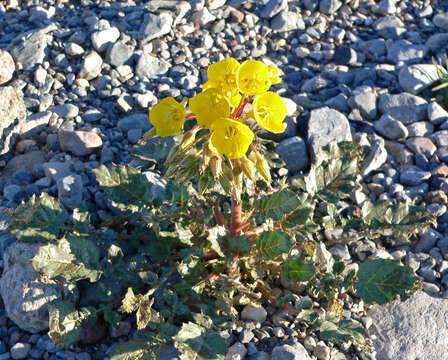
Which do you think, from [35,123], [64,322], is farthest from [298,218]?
[35,123]

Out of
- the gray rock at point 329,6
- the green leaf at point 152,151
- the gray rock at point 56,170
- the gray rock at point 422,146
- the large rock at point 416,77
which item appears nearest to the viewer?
the green leaf at point 152,151

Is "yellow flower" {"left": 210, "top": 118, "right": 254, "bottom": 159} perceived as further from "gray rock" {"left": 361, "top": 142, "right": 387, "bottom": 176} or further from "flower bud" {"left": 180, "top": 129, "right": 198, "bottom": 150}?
"gray rock" {"left": 361, "top": 142, "right": 387, "bottom": 176}

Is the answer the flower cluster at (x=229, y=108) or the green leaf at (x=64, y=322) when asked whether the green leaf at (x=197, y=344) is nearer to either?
the green leaf at (x=64, y=322)

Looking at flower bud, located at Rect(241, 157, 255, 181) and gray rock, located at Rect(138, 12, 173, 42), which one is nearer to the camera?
flower bud, located at Rect(241, 157, 255, 181)

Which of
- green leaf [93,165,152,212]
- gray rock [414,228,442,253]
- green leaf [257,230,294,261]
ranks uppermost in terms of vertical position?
green leaf [93,165,152,212]

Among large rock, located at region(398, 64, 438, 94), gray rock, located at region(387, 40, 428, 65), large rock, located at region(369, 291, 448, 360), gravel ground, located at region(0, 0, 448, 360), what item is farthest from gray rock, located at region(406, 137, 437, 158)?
large rock, located at region(369, 291, 448, 360)

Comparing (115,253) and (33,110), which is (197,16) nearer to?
(33,110)

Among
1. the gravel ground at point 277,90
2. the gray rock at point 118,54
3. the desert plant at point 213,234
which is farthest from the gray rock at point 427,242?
the gray rock at point 118,54
